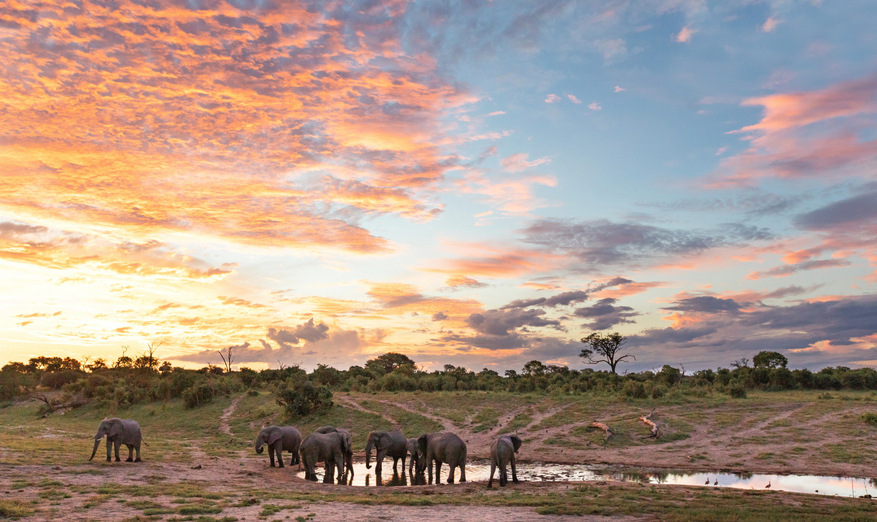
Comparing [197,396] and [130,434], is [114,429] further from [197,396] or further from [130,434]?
[197,396]

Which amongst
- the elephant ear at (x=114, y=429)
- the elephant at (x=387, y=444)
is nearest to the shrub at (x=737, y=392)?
the elephant at (x=387, y=444)

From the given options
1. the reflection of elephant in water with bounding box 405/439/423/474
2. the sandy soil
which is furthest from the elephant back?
the sandy soil

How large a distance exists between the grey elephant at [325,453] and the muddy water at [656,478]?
1.12 m

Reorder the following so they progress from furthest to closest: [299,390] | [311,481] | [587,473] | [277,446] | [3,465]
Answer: [299,390], [277,446], [587,473], [311,481], [3,465]

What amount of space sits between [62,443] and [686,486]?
34.0 meters

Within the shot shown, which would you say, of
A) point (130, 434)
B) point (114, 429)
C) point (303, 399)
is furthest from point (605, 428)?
point (114, 429)

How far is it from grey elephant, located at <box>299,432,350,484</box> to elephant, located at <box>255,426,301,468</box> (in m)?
3.77

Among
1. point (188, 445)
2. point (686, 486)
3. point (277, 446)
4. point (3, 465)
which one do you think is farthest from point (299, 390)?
point (686, 486)

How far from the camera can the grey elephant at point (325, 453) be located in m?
24.9

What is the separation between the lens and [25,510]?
14516 mm

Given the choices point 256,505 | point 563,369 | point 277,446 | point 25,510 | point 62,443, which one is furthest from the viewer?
point 563,369

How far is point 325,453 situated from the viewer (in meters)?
24.9

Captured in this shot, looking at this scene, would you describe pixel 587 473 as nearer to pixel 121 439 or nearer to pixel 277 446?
pixel 277 446

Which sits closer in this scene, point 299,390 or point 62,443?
point 62,443
